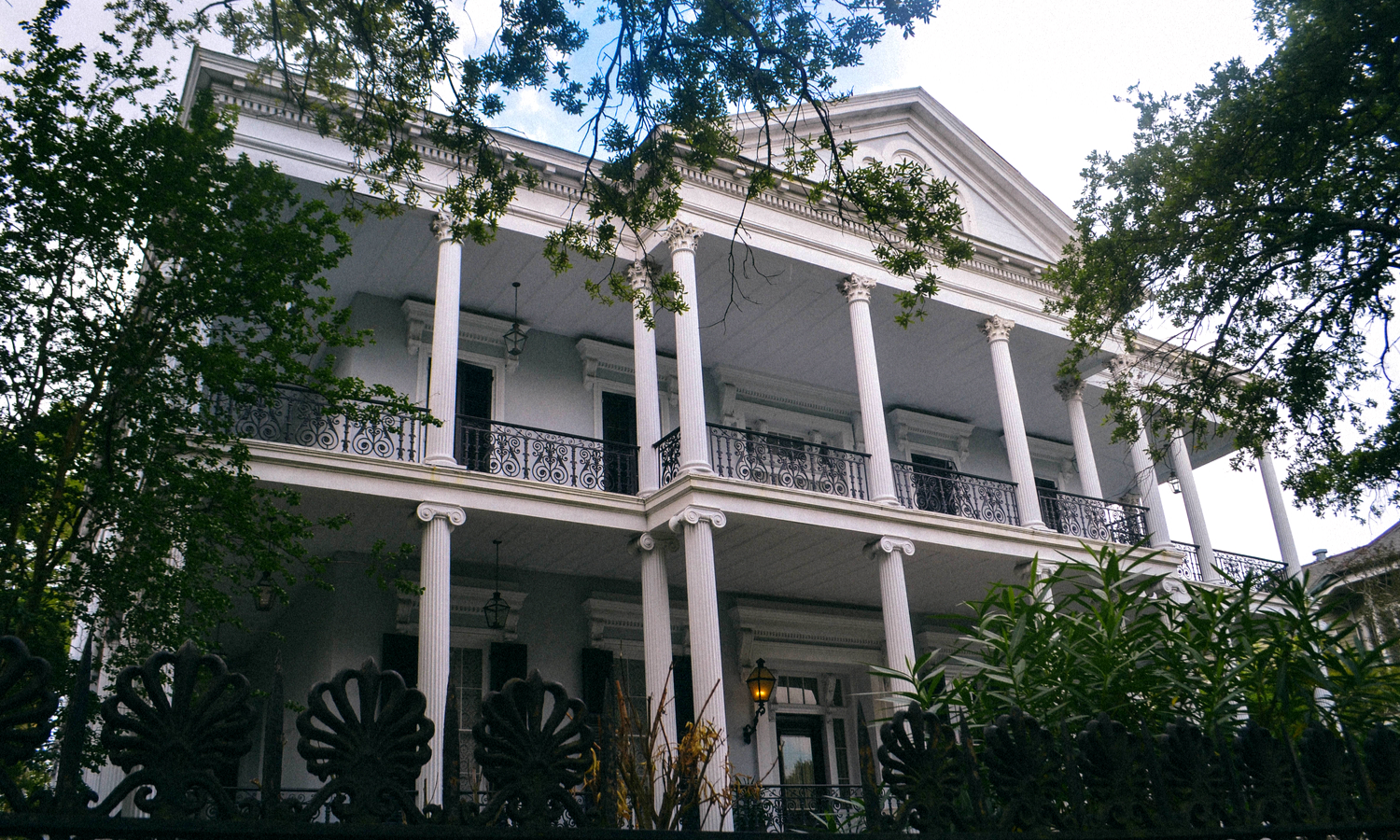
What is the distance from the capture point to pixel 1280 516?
20031 millimetres

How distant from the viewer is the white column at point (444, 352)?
11.5 m

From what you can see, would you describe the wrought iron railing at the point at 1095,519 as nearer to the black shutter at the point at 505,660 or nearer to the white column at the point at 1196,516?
the white column at the point at 1196,516

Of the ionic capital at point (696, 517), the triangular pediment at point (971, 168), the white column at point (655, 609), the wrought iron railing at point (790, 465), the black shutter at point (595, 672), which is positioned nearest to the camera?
the white column at point (655, 609)

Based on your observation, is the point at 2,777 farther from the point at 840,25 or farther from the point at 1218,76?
the point at 1218,76

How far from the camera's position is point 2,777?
4.92 feet

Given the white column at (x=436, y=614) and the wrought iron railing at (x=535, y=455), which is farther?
the wrought iron railing at (x=535, y=455)

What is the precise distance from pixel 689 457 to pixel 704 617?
190 centimetres

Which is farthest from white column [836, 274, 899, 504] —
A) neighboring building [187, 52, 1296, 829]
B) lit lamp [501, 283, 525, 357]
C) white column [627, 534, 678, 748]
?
lit lamp [501, 283, 525, 357]

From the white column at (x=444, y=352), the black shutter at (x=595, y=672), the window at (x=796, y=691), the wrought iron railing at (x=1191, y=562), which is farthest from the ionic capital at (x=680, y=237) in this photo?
the wrought iron railing at (x=1191, y=562)

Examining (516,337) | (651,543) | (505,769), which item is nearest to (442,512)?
(651,543)

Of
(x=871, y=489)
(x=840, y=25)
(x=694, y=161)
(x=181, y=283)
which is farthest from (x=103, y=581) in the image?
(x=871, y=489)

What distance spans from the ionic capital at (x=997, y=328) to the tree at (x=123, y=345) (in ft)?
34.3

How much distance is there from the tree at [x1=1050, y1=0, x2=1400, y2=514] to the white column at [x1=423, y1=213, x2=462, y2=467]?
653 cm

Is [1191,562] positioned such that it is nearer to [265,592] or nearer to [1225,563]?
[1225,563]
